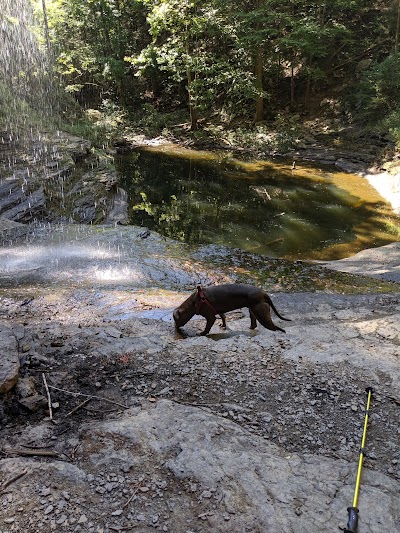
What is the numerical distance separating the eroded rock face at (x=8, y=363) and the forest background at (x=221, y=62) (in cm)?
1511

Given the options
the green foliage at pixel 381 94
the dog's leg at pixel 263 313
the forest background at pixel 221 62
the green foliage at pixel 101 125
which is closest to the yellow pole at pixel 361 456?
the dog's leg at pixel 263 313

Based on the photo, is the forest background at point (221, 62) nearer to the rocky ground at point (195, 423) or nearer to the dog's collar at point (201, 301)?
the dog's collar at point (201, 301)

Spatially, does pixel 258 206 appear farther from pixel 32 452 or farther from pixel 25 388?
pixel 32 452

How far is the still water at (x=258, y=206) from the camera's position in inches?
485

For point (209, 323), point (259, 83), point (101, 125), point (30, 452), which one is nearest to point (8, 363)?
point (30, 452)

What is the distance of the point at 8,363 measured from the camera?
12.5 ft

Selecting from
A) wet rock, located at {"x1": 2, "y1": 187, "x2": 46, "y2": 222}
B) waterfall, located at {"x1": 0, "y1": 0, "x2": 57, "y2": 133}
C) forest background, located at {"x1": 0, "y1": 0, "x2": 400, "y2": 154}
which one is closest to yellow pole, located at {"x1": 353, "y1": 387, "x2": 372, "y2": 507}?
wet rock, located at {"x1": 2, "y1": 187, "x2": 46, "y2": 222}

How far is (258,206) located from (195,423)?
41.2ft

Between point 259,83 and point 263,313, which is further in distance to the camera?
point 259,83

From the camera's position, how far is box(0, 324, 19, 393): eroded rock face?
3654 mm

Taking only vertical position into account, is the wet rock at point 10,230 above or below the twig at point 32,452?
above

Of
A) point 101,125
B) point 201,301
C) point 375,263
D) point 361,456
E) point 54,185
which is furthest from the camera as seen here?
point 101,125

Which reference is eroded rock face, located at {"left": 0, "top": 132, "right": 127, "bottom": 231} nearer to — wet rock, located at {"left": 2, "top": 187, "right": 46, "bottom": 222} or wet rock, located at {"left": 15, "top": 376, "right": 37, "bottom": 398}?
wet rock, located at {"left": 2, "top": 187, "right": 46, "bottom": 222}

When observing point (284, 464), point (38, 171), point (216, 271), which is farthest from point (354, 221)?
point (284, 464)
